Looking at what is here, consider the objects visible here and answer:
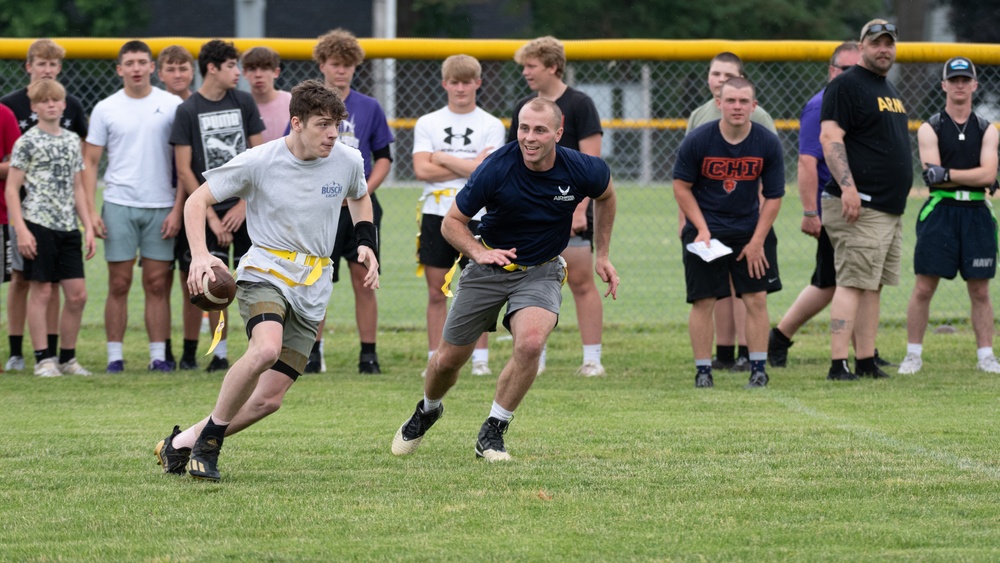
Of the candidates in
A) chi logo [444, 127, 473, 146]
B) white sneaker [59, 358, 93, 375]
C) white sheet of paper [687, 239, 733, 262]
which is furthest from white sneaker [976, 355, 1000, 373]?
white sneaker [59, 358, 93, 375]

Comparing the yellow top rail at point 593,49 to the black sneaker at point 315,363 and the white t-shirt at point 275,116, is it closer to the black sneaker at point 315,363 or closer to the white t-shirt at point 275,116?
the white t-shirt at point 275,116

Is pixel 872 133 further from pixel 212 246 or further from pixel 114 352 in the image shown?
pixel 114 352

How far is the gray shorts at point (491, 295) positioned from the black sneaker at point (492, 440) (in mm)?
402

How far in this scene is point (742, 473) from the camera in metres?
5.75

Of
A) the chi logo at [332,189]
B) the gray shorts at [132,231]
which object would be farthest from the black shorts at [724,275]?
the gray shorts at [132,231]

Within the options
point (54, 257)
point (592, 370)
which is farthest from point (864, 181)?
point (54, 257)

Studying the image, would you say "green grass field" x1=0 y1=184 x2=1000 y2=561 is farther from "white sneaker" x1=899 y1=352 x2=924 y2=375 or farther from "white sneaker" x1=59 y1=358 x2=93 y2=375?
"white sneaker" x1=59 y1=358 x2=93 y2=375

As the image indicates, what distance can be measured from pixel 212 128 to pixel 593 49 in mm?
3389

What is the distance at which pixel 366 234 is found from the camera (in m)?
6.06

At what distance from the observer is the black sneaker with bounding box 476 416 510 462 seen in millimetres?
6109

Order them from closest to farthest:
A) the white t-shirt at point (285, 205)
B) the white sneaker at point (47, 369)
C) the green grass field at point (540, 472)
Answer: the green grass field at point (540, 472) → the white t-shirt at point (285, 205) → the white sneaker at point (47, 369)

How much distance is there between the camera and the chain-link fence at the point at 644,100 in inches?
478

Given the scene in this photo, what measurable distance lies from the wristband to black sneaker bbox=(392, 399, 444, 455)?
33.4 inches

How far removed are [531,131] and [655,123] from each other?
6.51 metres
